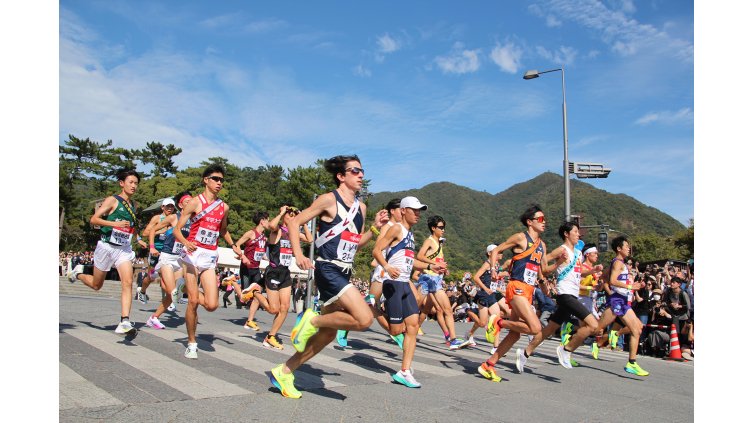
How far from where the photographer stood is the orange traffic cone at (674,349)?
11.9 meters

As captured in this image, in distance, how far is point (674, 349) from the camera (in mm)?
12070

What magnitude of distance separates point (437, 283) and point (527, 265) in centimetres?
311

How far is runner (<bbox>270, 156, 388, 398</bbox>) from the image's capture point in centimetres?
471

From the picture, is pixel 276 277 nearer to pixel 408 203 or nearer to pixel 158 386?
pixel 408 203

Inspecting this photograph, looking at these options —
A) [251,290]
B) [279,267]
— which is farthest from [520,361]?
[251,290]

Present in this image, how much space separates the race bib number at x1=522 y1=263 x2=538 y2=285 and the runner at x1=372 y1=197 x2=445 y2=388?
1.17m

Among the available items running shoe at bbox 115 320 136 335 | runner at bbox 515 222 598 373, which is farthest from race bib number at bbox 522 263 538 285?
running shoe at bbox 115 320 136 335

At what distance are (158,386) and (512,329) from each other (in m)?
4.47

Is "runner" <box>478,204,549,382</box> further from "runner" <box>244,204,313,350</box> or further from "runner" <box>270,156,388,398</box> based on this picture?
"runner" <box>244,204,313,350</box>

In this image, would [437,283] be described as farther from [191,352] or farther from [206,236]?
[191,352]

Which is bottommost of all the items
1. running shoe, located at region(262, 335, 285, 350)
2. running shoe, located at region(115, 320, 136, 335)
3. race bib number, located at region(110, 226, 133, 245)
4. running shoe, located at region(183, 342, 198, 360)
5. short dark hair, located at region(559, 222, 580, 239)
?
running shoe, located at region(262, 335, 285, 350)

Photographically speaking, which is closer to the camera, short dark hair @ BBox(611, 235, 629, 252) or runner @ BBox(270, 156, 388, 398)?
runner @ BBox(270, 156, 388, 398)

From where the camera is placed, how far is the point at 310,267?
455 centimetres

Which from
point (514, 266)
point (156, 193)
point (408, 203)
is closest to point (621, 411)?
point (514, 266)
